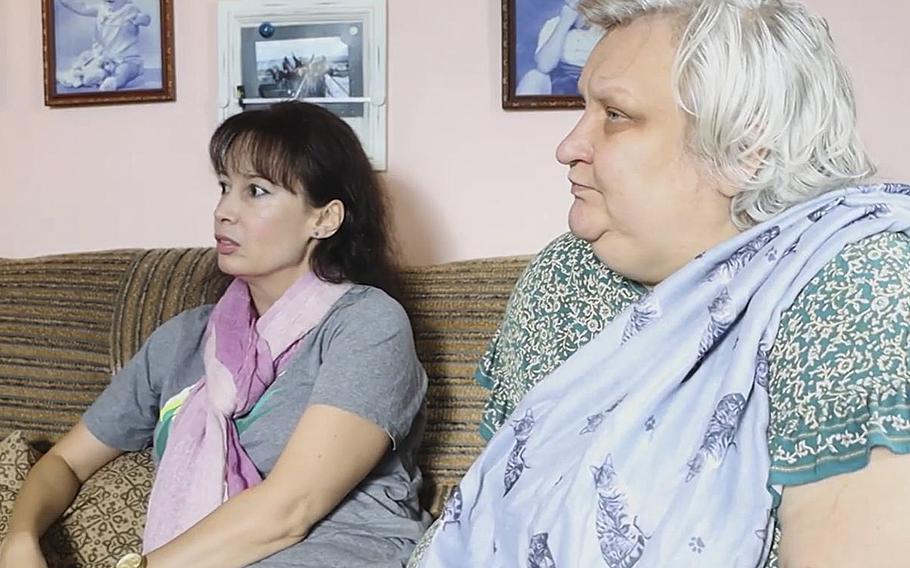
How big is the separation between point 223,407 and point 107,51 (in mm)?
1008

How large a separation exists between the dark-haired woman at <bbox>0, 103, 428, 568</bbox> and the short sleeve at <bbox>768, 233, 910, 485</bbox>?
2.44 ft

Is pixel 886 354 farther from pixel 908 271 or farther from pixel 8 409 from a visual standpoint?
pixel 8 409

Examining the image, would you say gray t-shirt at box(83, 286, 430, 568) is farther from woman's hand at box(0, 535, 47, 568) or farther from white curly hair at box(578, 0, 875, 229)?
white curly hair at box(578, 0, 875, 229)

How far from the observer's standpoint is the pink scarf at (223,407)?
166 cm

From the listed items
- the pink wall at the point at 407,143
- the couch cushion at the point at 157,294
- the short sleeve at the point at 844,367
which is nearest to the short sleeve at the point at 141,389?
the couch cushion at the point at 157,294

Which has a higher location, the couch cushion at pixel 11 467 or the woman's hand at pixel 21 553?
the couch cushion at pixel 11 467

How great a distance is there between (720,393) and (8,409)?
1.46m

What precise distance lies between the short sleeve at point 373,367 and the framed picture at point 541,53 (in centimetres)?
59

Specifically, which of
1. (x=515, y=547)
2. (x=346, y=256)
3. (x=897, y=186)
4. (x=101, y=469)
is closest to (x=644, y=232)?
(x=897, y=186)

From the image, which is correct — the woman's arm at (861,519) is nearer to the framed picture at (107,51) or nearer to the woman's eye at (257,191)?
the woman's eye at (257,191)

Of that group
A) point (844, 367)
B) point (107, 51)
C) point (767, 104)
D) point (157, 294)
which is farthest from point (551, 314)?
point (107, 51)

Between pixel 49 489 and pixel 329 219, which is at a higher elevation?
pixel 329 219

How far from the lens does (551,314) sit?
1.42 meters

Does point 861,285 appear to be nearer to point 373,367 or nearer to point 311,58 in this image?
point 373,367
